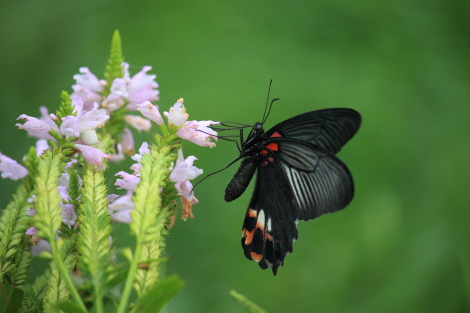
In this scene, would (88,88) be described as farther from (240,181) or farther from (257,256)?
(257,256)

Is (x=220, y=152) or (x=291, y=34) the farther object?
(x=291, y=34)

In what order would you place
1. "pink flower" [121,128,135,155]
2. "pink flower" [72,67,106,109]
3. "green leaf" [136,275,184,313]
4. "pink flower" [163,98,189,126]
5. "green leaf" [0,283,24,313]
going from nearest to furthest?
"green leaf" [136,275,184,313], "green leaf" [0,283,24,313], "pink flower" [163,98,189,126], "pink flower" [72,67,106,109], "pink flower" [121,128,135,155]

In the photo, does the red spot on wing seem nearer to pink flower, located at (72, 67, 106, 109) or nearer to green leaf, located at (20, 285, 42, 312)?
pink flower, located at (72, 67, 106, 109)

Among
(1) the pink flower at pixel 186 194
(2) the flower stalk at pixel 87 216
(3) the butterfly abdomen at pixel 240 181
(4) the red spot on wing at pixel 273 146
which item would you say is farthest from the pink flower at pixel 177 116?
(4) the red spot on wing at pixel 273 146

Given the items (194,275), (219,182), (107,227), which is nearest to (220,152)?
(219,182)

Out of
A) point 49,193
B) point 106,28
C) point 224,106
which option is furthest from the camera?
point 106,28

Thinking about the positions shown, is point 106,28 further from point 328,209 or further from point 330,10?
point 328,209

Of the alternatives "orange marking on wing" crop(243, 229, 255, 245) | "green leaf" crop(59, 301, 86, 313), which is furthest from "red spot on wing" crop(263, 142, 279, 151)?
"green leaf" crop(59, 301, 86, 313)
